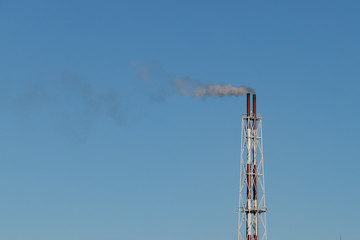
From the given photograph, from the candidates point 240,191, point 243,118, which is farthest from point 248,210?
point 243,118

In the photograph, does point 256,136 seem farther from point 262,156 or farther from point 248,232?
point 248,232

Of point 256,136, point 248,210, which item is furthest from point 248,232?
point 256,136

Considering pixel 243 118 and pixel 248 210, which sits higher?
pixel 243 118

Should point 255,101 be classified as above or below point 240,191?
above

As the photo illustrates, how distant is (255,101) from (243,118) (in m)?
3.14

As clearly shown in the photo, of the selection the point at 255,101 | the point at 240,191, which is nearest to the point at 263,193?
the point at 240,191

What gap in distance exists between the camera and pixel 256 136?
6225 inches

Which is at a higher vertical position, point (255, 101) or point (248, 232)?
point (255, 101)

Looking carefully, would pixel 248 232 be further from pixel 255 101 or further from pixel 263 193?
pixel 255 101

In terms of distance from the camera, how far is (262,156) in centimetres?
15738

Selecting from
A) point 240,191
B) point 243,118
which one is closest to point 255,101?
point 243,118

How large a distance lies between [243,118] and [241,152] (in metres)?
4.76

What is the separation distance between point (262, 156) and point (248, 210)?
7722 millimetres

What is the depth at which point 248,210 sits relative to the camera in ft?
511
